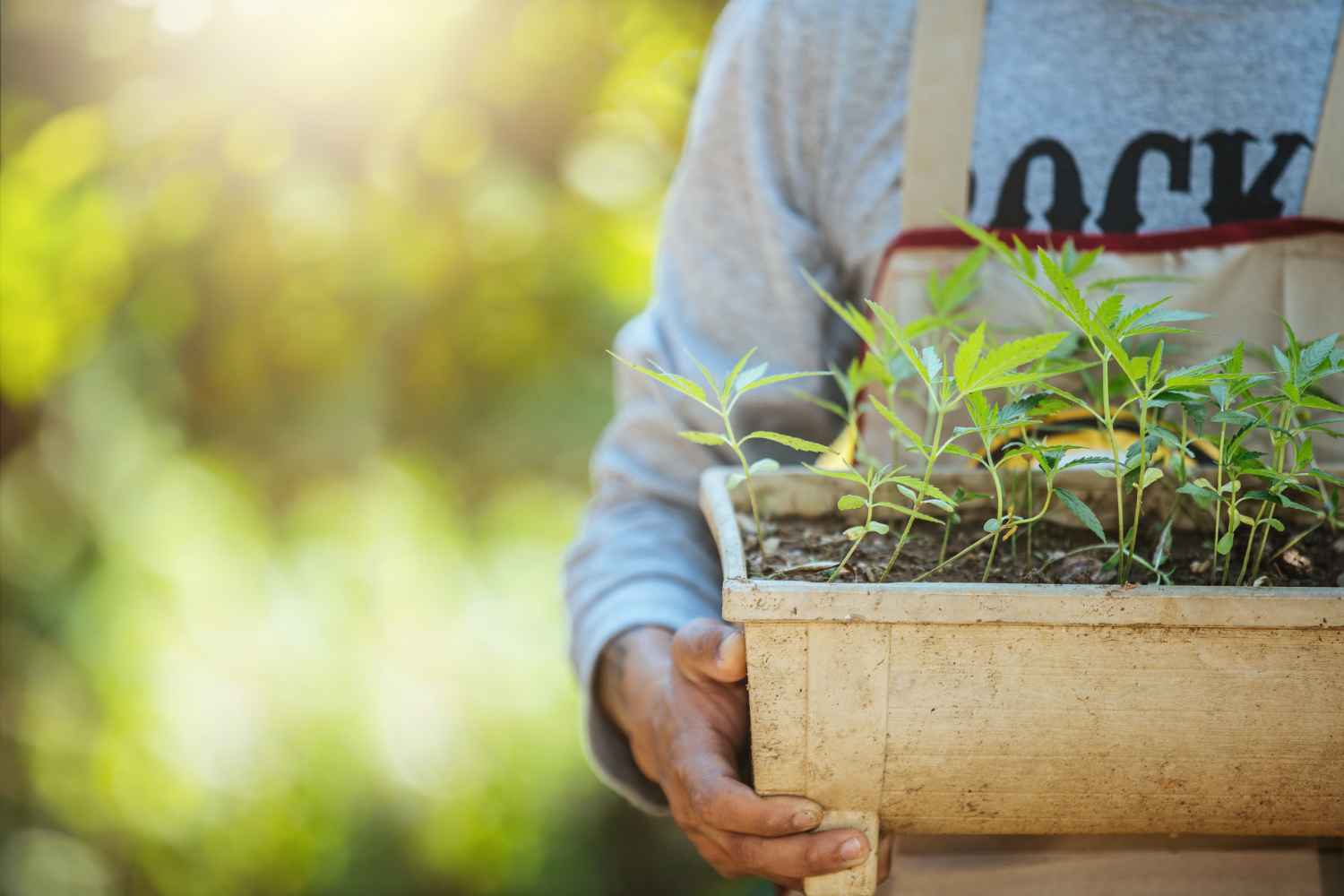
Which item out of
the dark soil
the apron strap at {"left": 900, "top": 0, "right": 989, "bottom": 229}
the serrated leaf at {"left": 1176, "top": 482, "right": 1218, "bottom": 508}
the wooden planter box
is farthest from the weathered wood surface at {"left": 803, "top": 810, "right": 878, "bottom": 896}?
the apron strap at {"left": 900, "top": 0, "right": 989, "bottom": 229}

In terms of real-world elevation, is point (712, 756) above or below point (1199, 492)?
below

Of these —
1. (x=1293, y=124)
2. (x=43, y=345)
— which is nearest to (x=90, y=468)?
(x=43, y=345)

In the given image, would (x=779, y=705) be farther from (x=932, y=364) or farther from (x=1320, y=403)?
(x=1320, y=403)

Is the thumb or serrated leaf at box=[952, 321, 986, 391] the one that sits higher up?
serrated leaf at box=[952, 321, 986, 391]

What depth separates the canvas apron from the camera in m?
0.68

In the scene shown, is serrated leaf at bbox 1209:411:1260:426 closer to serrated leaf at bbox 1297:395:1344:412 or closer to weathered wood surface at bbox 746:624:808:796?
serrated leaf at bbox 1297:395:1344:412

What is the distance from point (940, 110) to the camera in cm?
85

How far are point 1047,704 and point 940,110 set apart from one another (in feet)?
1.57

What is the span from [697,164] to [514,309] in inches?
30.1

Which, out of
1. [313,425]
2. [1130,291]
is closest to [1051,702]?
[1130,291]

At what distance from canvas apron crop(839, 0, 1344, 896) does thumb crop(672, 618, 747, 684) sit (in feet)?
0.53

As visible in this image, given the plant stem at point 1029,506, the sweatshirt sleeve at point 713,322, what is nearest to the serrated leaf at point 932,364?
the plant stem at point 1029,506

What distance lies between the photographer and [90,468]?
2.13 m

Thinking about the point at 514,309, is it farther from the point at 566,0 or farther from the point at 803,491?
the point at 803,491
